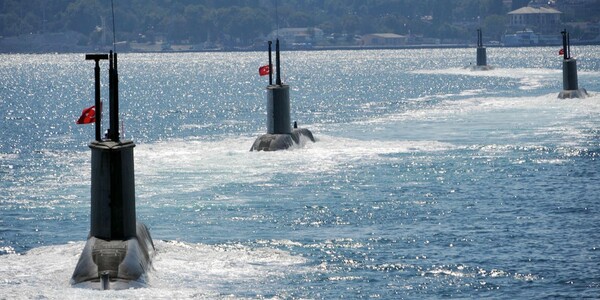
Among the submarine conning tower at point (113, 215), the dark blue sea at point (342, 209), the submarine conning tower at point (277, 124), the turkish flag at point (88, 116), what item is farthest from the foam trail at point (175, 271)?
the submarine conning tower at point (277, 124)

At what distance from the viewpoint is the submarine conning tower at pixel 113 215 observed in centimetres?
3003

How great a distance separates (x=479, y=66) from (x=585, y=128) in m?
121

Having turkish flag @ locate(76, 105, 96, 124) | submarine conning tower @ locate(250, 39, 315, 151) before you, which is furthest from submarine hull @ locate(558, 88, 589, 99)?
turkish flag @ locate(76, 105, 96, 124)

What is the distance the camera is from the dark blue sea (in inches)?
1237

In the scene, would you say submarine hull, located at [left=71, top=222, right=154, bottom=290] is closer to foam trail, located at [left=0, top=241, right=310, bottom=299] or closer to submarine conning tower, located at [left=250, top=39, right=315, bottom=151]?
foam trail, located at [left=0, top=241, right=310, bottom=299]

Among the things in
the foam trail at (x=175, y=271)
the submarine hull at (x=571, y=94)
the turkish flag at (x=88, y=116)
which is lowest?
the foam trail at (x=175, y=271)

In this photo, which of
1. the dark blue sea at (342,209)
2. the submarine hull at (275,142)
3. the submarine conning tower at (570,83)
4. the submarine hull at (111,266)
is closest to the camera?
the submarine hull at (111,266)

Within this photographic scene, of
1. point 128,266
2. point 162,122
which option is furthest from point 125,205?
point 162,122

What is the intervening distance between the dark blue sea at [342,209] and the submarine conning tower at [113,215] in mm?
699

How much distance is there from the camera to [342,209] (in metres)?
43.7

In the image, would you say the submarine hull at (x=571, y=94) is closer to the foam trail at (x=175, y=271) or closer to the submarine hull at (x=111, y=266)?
the foam trail at (x=175, y=271)

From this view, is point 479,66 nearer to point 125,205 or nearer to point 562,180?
point 562,180

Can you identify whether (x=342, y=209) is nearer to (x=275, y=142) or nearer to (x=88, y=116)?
(x=88, y=116)

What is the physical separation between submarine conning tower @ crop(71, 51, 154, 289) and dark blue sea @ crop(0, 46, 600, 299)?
699 millimetres
